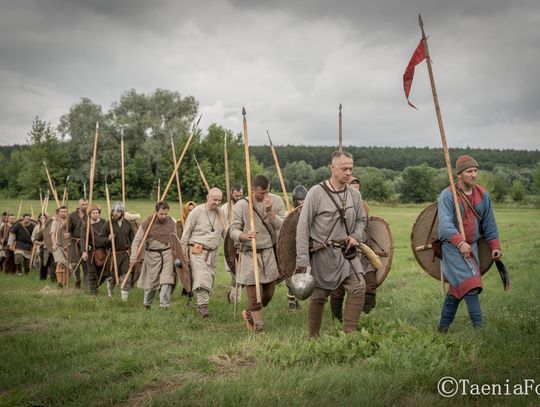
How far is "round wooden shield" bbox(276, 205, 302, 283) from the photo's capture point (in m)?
6.73

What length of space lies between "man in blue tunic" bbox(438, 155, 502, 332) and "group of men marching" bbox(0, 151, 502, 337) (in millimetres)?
11

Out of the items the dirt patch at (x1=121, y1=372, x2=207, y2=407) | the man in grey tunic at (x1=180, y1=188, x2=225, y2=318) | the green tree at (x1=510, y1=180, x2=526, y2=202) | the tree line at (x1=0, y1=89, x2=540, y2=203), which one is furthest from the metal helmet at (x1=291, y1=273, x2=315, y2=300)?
the green tree at (x1=510, y1=180, x2=526, y2=202)

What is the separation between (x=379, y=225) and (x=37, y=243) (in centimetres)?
1153

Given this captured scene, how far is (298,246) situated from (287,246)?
72 cm

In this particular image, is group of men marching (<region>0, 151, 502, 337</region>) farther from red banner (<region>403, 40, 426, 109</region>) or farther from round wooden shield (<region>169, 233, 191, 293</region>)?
red banner (<region>403, 40, 426, 109</region>)

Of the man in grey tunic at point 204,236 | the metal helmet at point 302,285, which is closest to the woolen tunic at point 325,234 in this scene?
the metal helmet at point 302,285

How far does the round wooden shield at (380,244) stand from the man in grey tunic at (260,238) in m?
1.32

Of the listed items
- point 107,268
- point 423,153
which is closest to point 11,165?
point 107,268

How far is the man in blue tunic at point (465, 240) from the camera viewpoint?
20.4 ft

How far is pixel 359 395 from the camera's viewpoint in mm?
4336

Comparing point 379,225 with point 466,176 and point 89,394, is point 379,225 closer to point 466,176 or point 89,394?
point 466,176

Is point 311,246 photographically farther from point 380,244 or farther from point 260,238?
point 380,244

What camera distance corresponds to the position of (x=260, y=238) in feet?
25.9

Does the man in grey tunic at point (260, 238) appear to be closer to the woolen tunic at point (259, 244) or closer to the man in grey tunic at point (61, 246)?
the woolen tunic at point (259, 244)
